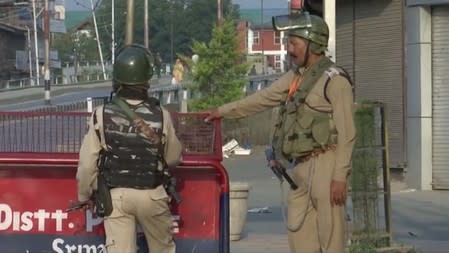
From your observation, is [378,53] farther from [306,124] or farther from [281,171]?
[306,124]

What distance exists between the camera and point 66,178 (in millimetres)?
7695

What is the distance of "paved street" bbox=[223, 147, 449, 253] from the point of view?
38.7ft

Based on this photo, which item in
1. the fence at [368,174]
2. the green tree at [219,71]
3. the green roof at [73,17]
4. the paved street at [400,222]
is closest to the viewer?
the fence at [368,174]

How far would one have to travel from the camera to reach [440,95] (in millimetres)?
18172

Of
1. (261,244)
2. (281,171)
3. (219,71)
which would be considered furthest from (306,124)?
(219,71)

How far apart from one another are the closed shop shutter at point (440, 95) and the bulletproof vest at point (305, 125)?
11296mm

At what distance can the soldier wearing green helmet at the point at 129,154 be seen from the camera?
6.75 m

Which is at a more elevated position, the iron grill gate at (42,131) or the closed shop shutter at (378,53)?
the closed shop shutter at (378,53)

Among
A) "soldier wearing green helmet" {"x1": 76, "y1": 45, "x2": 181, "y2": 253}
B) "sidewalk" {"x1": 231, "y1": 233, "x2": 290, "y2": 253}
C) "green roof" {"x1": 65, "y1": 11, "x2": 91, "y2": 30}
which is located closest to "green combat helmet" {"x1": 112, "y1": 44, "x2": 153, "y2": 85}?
"soldier wearing green helmet" {"x1": 76, "y1": 45, "x2": 181, "y2": 253}

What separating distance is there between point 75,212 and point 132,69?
141 cm

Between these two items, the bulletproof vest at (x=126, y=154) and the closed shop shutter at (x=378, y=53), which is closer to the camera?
the bulletproof vest at (x=126, y=154)

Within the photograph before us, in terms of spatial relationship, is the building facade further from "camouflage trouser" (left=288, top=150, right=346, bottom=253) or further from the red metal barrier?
"camouflage trouser" (left=288, top=150, right=346, bottom=253)

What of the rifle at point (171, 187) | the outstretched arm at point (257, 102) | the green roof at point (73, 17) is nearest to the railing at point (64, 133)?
the outstretched arm at point (257, 102)

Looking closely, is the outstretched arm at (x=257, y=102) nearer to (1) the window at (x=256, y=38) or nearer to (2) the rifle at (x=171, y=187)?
(2) the rifle at (x=171, y=187)
